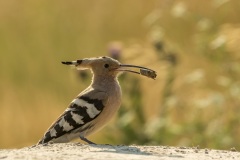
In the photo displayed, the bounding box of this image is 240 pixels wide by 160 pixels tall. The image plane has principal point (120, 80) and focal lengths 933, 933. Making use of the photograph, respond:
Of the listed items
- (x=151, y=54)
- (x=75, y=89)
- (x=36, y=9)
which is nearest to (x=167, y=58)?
(x=151, y=54)

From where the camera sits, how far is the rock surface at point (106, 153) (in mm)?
6844

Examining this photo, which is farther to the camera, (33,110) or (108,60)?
(33,110)

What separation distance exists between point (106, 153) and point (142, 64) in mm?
5106

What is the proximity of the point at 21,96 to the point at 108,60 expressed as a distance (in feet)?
21.1

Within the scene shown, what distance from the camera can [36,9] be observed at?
17.1m

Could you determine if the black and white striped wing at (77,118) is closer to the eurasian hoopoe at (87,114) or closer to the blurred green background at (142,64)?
the eurasian hoopoe at (87,114)

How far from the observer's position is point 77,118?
8.07 meters

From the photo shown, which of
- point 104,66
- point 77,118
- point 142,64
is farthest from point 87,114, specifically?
point 142,64

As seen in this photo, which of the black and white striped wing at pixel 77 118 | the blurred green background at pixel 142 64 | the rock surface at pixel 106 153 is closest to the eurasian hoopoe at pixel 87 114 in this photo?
the black and white striped wing at pixel 77 118

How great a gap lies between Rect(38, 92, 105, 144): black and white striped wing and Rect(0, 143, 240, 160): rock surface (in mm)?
412

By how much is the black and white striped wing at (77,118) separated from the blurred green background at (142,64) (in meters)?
3.20

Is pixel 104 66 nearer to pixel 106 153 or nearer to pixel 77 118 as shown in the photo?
pixel 77 118

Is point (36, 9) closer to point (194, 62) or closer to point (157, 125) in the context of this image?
Result: point (194, 62)

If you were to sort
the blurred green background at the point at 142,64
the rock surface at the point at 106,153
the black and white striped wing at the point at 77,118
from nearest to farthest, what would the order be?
1. the rock surface at the point at 106,153
2. the black and white striped wing at the point at 77,118
3. the blurred green background at the point at 142,64
